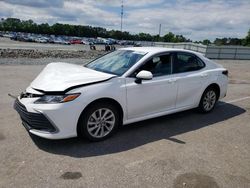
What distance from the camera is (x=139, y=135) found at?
14.9 ft

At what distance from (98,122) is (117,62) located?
134cm

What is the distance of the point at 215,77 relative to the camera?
5.91 metres

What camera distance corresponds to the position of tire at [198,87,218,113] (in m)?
5.80

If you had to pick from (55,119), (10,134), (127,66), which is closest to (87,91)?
(55,119)

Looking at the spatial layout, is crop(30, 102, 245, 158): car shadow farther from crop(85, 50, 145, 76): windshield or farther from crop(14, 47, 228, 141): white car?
crop(85, 50, 145, 76): windshield

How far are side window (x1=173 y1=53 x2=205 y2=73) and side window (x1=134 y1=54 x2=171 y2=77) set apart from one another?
0.18 metres

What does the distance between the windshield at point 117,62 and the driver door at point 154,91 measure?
0.22m

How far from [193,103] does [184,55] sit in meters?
1.06

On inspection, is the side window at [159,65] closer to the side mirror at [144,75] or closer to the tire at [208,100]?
the side mirror at [144,75]

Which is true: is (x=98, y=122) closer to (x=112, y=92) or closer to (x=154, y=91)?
(x=112, y=92)

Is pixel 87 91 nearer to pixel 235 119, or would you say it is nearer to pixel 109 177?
pixel 109 177

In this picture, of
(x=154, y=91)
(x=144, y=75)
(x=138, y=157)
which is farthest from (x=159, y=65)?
(x=138, y=157)

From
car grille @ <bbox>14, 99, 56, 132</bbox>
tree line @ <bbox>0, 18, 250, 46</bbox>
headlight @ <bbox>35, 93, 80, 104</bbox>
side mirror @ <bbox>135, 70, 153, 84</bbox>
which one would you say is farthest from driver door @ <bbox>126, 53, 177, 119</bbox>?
tree line @ <bbox>0, 18, 250, 46</bbox>

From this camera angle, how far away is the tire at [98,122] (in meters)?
3.96
